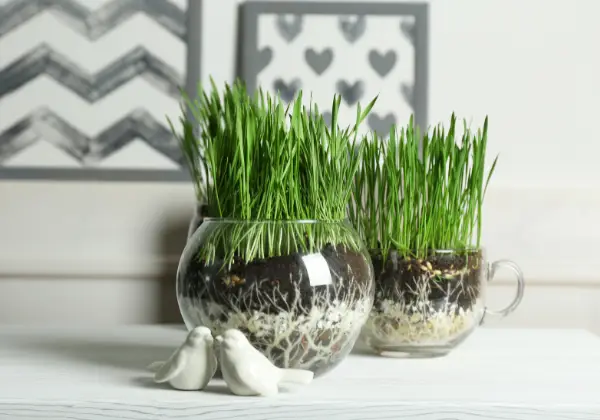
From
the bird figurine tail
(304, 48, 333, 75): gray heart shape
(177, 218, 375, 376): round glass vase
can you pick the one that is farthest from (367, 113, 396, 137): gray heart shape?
the bird figurine tail

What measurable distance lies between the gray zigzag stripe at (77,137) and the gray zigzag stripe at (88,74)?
2.2 inches

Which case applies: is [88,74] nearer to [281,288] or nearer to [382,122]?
[382,122]

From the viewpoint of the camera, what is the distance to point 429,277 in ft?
2.59

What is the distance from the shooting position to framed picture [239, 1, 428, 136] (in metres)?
1.18

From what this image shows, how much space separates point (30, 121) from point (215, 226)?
0.62 m

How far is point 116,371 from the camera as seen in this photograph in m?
0.71

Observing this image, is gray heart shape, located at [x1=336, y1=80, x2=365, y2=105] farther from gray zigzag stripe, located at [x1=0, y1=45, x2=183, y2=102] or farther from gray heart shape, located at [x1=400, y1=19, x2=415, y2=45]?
gray zigzag stripe, located at [x1=0, y1=45, x2=183, y2=102]

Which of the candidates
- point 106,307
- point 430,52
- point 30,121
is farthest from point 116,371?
point 430,52

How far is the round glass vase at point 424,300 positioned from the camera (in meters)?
0.79

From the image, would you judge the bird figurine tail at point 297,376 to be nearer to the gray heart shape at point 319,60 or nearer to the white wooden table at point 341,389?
the white wooden table at point 341,389

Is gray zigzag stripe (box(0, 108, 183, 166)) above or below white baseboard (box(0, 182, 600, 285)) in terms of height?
above

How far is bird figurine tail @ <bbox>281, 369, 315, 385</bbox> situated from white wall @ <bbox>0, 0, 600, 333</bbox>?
1.92 feet

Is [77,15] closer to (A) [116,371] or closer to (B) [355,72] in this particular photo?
(B) [355,72]

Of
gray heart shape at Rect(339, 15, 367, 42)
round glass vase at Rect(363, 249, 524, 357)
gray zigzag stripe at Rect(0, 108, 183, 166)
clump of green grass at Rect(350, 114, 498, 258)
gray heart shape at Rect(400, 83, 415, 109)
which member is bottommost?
round glass vase at Rect(363, 249, 524, 357)
